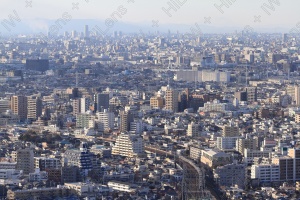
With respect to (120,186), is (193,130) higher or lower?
higher

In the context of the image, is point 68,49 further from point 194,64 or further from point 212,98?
point 212,98

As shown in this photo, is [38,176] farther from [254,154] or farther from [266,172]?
[254,154]

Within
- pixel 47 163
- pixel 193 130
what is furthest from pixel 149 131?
pixel 47 163

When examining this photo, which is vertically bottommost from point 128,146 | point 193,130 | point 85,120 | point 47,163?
point 47,163

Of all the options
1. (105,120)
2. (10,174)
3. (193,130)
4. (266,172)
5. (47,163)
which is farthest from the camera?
(105,120)

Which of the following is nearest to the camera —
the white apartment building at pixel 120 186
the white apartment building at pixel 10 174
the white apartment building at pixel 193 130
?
the white apartment building at pixel 120 186

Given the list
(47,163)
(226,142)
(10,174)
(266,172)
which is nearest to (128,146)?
(226,142)

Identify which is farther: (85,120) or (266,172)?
(85,120)

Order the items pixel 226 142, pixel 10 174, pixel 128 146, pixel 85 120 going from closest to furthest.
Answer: pixel 10 174 < pixel 128 146 < pixel 226 142 < pixel 85 120

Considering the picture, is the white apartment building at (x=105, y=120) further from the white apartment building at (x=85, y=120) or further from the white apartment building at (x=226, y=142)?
the white apartment building at (x=226, y=142)

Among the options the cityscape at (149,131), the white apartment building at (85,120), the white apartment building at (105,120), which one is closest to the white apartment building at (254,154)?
the cityscape at (149,131)
